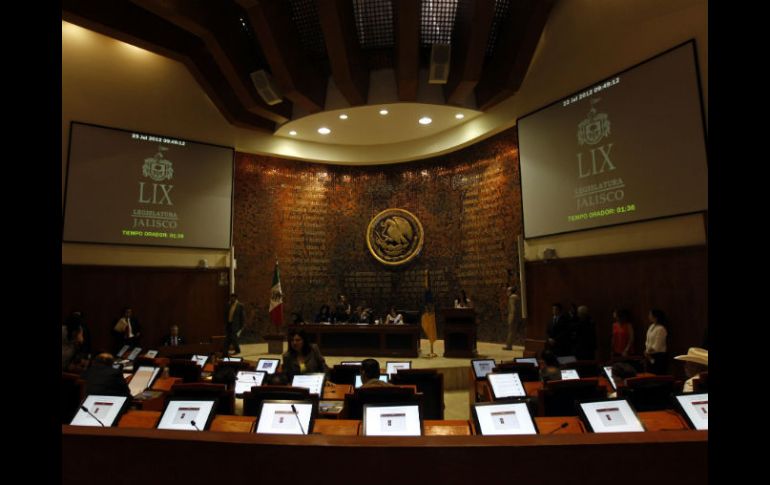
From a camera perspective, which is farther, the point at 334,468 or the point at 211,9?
the point at 211,9

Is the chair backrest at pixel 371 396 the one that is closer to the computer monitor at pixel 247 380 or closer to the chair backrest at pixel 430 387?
the chair backrest at pixel 430 387

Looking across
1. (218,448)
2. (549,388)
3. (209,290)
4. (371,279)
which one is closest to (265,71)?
(209,290)

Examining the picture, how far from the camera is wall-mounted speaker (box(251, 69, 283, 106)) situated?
32.0ft

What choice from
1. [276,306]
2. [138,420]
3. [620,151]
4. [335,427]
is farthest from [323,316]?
[335,427]

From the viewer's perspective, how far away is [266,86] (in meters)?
9.88

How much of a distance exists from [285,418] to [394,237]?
34.7 ft

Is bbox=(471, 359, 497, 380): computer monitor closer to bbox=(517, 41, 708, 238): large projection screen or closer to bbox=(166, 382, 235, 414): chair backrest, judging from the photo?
bbox=(166, 382, 235, 414): chair backrest

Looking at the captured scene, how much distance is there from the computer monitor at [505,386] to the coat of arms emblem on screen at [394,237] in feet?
28.6

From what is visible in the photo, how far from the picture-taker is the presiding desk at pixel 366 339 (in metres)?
9.85

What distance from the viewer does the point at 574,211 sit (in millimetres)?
8719

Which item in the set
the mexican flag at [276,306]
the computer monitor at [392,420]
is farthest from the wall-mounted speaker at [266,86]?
the computer monitor at [392,420]

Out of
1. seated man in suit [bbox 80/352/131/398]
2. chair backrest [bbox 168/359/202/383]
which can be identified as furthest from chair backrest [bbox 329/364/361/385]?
seated man in suit [bbox 80/352/131/398]
